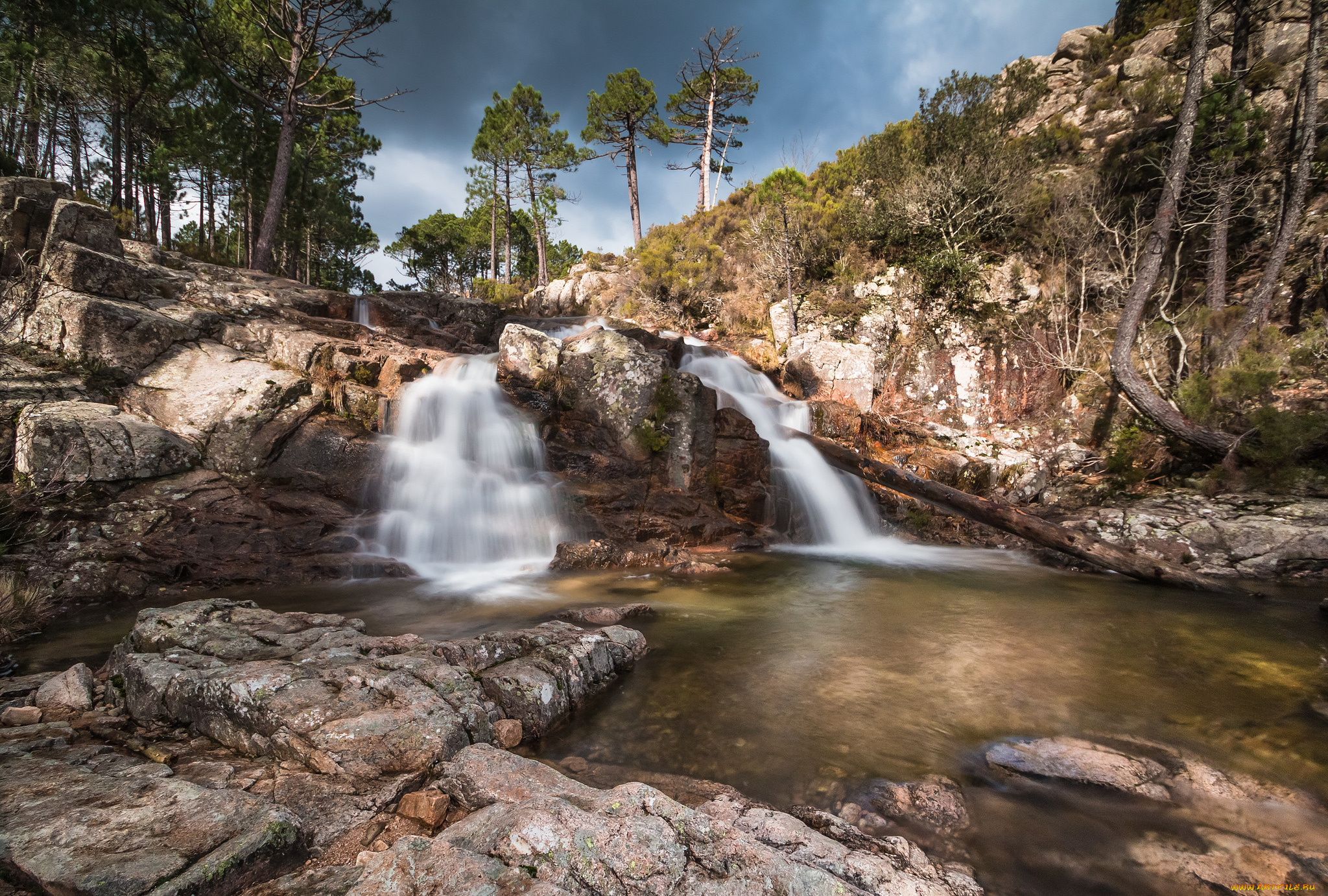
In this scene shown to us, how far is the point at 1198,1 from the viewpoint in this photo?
1066 cm

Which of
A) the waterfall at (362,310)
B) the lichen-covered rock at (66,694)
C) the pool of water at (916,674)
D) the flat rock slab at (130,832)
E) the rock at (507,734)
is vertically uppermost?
the waterfall at (362,310)

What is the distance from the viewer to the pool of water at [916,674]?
319 cm

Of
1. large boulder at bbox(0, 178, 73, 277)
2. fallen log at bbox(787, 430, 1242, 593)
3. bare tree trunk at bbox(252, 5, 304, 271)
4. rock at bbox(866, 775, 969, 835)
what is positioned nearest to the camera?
rock at bbox(866, 775, 969, 835)

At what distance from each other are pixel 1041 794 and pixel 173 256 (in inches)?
690

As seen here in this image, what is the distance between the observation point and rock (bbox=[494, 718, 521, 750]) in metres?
3.21

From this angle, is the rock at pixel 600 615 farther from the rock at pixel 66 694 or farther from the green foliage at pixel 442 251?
the green foliage at pixel 442 251

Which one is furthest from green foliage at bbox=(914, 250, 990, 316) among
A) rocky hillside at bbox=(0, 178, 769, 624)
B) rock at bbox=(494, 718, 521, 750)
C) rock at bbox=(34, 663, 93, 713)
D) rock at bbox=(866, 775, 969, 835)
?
rock at bbox=(34, 663, 93, 713)

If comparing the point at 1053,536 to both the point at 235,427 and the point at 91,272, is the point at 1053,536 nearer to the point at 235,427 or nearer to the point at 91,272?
the point at 235,427

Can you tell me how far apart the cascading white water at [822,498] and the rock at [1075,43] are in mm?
23466

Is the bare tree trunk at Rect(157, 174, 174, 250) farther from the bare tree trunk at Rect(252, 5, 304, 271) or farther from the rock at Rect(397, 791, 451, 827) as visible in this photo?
the rock at Rect(397, 791, 451, 827)

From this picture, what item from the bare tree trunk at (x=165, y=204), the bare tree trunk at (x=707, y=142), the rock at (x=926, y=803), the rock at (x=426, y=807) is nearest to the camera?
the rock at (x=426, y=807)

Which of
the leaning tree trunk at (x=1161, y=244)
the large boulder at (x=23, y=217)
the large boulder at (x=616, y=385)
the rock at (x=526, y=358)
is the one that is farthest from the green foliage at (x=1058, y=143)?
the large boulder at (x=23, y=217)

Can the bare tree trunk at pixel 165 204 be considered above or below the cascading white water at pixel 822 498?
above

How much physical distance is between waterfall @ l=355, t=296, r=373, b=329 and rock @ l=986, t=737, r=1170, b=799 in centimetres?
1614
